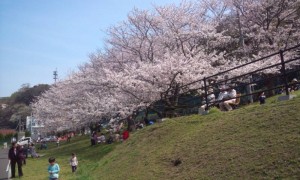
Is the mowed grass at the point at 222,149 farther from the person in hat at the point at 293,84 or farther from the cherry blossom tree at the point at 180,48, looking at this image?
the cherry blossom tree at the point at 180,48

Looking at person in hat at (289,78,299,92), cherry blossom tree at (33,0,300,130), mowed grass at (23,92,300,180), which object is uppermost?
cherry blossom tree at (33,0,300,130)

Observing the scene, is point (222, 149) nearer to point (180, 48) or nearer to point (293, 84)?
point (293, 84)

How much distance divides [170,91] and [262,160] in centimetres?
1439

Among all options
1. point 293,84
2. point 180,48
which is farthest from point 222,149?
point 180,48

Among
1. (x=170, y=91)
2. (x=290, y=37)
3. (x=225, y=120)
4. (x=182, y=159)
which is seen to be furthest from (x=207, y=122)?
(x=290, y=37)

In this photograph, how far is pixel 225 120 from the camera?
917 cm

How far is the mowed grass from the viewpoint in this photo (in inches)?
231

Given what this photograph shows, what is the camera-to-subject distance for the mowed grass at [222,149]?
5.88m

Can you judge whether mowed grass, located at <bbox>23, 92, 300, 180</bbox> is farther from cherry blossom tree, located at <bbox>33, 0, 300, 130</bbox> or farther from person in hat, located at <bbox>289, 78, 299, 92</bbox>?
cherry blossom tree, located at <bbox>33, 0, 300, 130</bbox>

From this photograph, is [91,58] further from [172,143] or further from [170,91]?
[172,143]

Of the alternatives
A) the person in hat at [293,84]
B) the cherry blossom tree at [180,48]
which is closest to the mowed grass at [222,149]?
the person in hat at [293,84]

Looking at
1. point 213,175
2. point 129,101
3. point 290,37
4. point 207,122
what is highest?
point 290,37

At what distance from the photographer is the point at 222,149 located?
7312 mm

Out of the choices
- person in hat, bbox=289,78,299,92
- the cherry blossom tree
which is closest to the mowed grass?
person in hat, bbox=289,78,299,92
